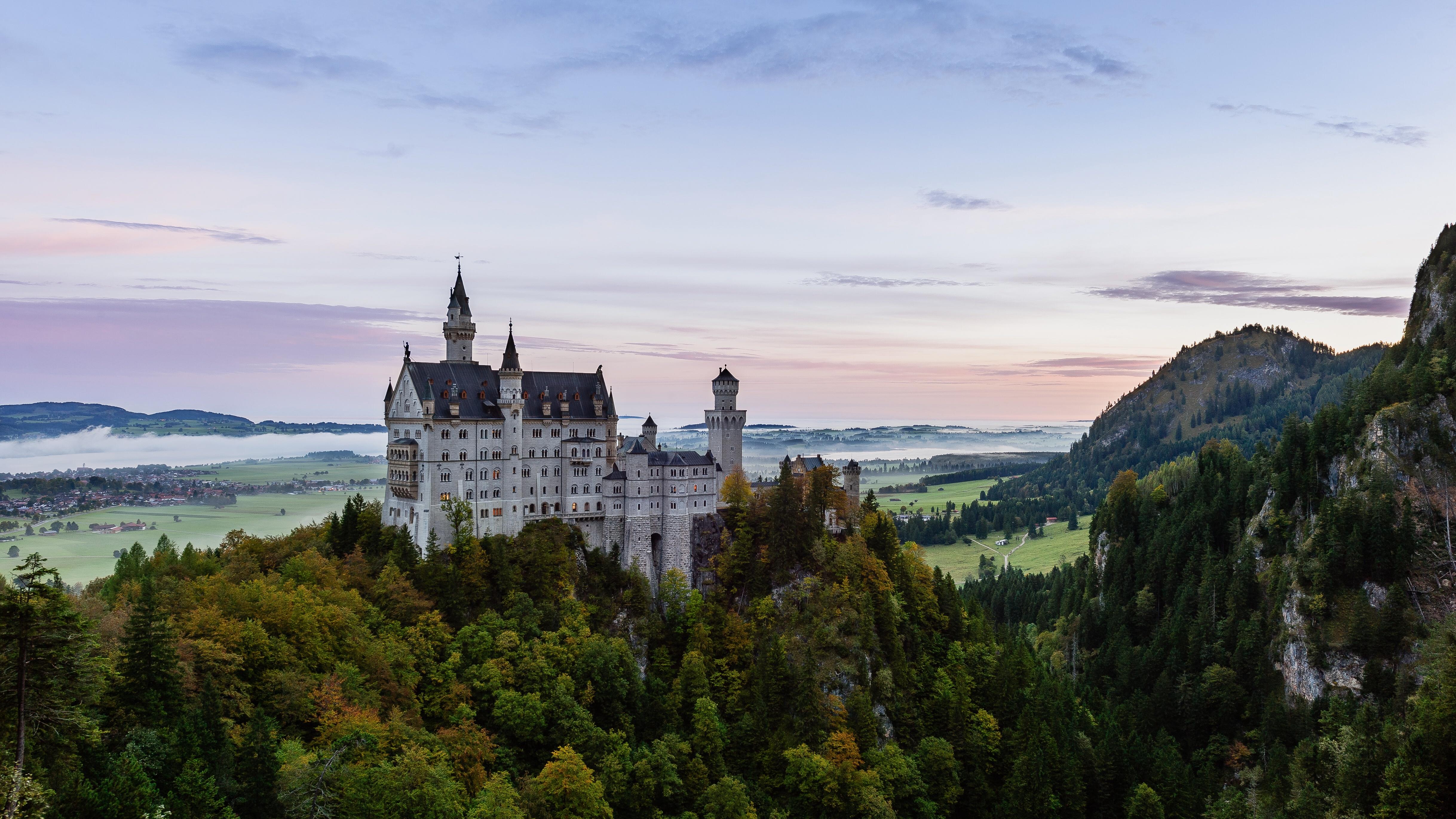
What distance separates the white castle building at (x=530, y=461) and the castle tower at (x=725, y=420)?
0.51m

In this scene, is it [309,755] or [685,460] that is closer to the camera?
[309,755]

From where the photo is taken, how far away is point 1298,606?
119 metres

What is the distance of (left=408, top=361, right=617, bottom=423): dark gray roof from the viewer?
94.2 meters

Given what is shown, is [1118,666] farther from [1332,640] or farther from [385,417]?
[385,417]

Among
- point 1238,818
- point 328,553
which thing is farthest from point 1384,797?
point 328,553

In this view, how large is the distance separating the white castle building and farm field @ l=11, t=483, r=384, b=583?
65.8 feet

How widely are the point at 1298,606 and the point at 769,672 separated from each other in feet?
238

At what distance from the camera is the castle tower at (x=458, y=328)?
10056cm

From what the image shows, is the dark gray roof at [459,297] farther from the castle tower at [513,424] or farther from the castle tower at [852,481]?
the castle tower at [852,481]

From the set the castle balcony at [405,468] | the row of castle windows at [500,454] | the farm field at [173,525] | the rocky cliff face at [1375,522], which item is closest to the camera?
the castle balcony at [405,468]

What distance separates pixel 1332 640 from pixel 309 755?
111084 millimetres

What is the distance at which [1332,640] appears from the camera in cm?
11262

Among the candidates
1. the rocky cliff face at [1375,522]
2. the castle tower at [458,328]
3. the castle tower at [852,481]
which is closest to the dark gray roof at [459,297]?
the castle tower at [458,328]

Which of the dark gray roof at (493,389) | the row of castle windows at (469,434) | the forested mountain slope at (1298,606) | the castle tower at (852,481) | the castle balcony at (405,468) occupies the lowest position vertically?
the forested mountain slope at (1298,606)
